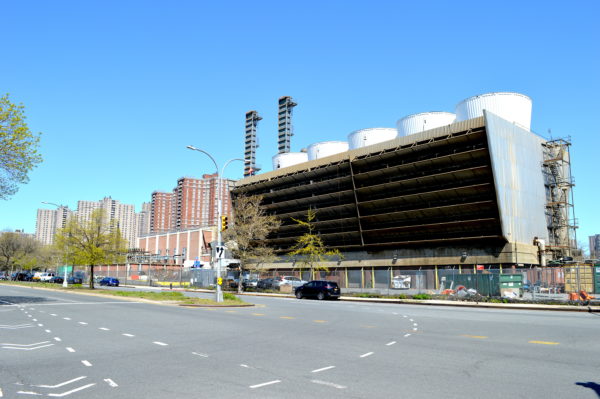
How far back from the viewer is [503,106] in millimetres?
64875

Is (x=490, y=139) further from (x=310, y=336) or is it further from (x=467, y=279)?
(x=310, y=336)

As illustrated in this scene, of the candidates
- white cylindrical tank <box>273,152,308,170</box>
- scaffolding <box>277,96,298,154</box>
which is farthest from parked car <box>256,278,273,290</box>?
scaffolding <box>277,96,298,154</box>

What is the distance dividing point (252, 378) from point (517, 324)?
13490mm

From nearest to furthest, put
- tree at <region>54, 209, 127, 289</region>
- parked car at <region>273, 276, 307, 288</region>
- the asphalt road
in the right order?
the asphalt road → tree at <region>54, 209, 127, 289</region> → parked car at <region>273, 276, 307, 288</region>

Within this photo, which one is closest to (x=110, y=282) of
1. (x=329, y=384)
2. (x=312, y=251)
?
(x=312, y=251)

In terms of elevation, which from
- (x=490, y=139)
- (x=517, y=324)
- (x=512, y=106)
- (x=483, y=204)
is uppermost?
(x=512, y=106)

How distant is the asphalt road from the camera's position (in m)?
7.30

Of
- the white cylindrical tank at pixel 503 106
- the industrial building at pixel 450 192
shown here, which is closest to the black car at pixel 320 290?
the industrial building at pixel 450 192

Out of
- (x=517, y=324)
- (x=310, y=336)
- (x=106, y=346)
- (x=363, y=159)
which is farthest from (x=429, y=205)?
(x=106, y=346)

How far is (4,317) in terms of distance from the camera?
1842cm

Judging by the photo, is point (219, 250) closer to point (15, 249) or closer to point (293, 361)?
point (293, 361)

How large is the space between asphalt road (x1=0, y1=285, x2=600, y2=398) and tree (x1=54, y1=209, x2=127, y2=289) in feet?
106

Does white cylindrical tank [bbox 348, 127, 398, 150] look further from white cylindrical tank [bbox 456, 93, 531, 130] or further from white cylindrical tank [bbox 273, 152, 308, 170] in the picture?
white cylindrical tank [bbox 273, 152, 308, 170]

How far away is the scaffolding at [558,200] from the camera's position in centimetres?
6662
